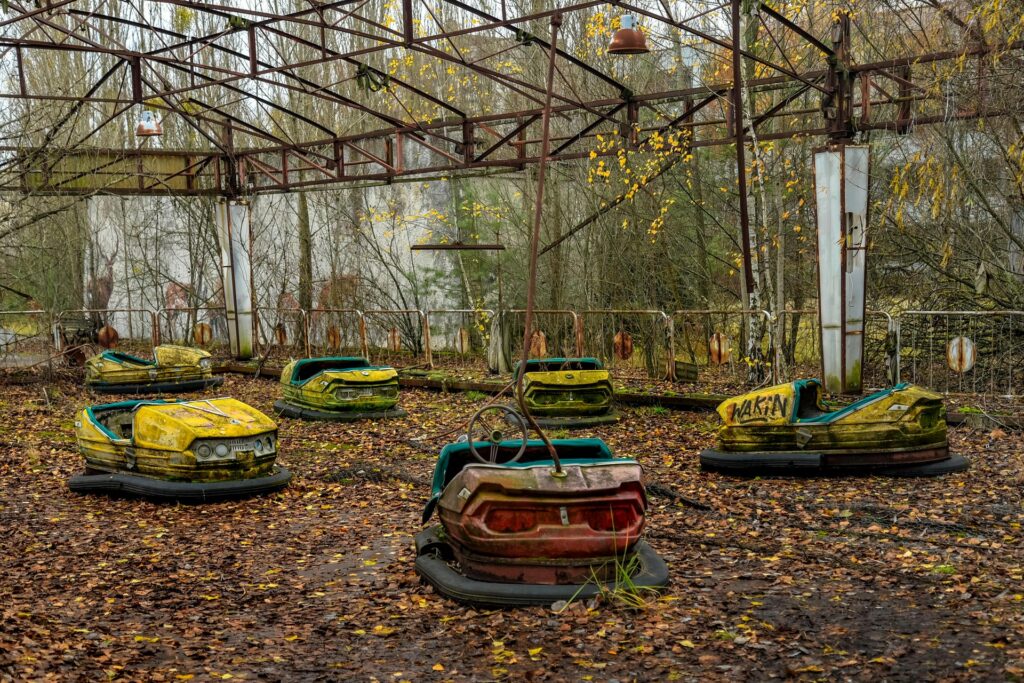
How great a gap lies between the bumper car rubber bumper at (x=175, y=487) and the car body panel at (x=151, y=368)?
671 centimetres

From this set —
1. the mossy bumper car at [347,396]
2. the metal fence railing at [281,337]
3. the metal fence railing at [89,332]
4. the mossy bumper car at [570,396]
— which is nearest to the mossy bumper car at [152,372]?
the metal fence railing at [89,332]

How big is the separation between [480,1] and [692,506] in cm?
1373

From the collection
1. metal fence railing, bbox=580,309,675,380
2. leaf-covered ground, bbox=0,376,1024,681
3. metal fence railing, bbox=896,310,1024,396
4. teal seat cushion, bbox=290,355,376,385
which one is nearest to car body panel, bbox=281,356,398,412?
teal seat cushion, bbox=290,355,376,385

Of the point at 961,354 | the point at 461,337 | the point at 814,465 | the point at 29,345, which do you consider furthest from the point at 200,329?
the point at 814,465

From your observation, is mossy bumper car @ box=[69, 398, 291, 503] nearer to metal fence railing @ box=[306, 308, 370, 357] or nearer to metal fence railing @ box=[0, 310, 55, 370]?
metal fence railing @ box=[0, 310, 55, 370]

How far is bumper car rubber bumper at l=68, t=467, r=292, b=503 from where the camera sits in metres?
7.50

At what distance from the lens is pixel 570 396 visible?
35.0ft

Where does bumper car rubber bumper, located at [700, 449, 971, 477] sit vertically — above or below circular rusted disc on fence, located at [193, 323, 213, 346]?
below

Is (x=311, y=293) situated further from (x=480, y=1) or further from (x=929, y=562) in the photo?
(x=929, y=562)

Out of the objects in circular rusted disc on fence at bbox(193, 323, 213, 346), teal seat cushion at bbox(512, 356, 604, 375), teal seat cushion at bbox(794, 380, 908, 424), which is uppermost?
circular rusted disc on fence at bbox(193, 323, 213, 346)

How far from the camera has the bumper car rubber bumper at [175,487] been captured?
7.50m

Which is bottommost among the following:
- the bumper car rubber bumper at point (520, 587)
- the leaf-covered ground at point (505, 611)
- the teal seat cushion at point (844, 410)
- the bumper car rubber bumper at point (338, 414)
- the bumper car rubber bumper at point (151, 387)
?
the leaf-covered ground at point (505, 611)

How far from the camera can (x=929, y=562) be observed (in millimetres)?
5414

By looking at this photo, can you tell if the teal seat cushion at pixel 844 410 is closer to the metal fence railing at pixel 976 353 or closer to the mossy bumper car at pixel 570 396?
the mossy bumper car at pixel 570 396
